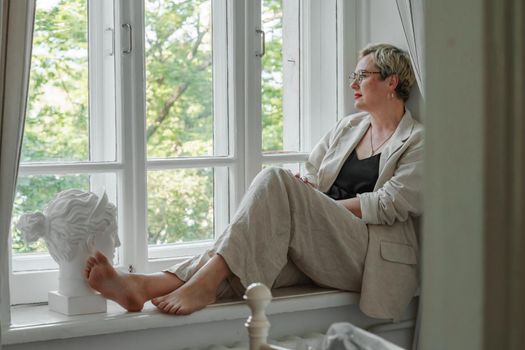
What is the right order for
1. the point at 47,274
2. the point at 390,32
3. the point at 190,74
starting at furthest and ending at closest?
the point at 390,32, the point at 190,74, the point at 47,274

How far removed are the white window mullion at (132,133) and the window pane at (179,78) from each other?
11 cm

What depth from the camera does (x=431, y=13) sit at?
539 mm

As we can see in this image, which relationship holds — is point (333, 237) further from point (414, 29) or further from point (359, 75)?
point (414, 29)

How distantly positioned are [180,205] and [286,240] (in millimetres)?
566

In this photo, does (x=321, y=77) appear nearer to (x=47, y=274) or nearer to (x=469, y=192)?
(x=47, y=274)

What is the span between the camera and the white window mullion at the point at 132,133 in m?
2.71

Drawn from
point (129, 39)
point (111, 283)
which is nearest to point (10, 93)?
point (111, 283)

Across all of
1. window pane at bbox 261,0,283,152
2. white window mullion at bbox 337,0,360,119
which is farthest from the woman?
window pane at bbox 261,0,283,152

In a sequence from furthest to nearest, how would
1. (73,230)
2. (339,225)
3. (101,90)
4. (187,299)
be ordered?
(101,90), (339,225), (187,299), (73,230)

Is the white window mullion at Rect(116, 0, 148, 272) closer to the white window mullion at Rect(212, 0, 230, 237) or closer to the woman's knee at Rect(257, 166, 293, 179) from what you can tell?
the white window mullion at Rect(212, 0, 230, 237)

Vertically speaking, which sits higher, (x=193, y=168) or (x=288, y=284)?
(x=193, y=168)

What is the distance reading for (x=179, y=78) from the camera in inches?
115

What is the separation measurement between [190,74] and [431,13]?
8.10 ft

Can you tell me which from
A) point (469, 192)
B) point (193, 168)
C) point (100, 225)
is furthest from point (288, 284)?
point (469, 192)
